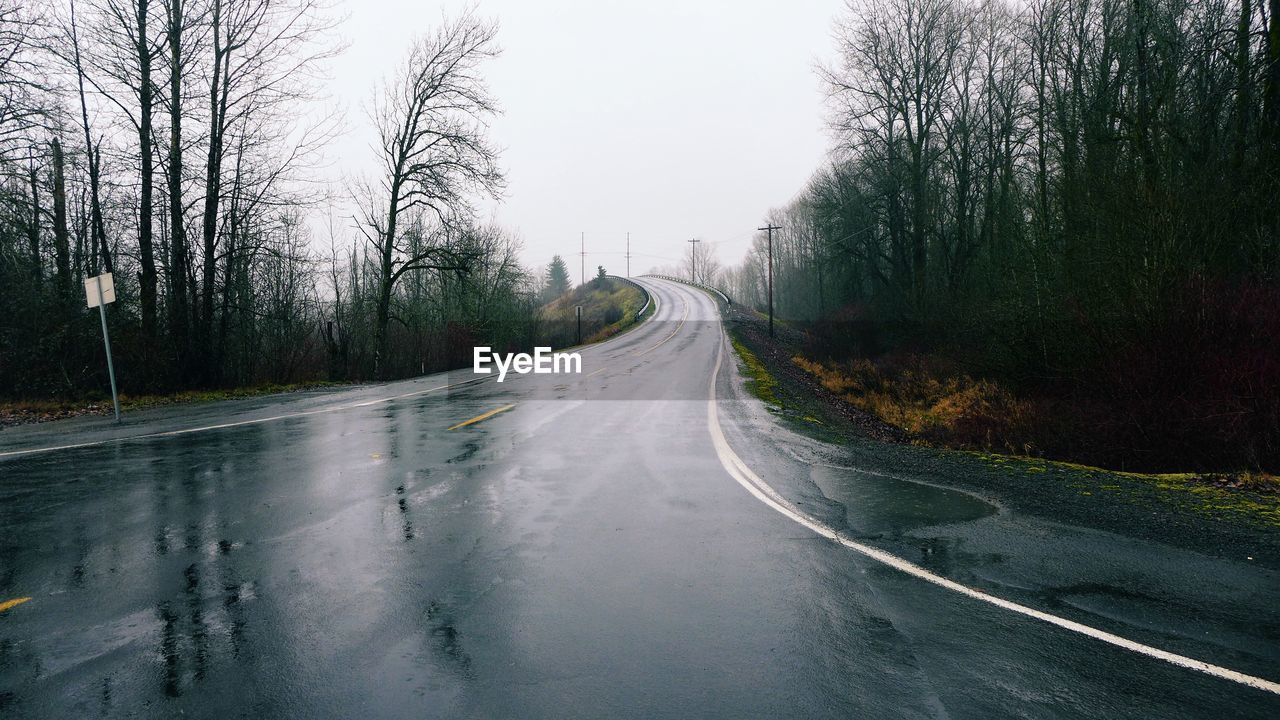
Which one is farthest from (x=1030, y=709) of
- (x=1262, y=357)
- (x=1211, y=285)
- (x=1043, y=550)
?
(x=1211, y=285)

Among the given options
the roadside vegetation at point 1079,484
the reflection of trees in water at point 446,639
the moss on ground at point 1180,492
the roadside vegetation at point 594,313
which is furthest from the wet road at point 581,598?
the roadside vegetation at point 594,313

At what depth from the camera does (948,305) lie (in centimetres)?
2572

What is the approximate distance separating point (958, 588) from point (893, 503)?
2074mm

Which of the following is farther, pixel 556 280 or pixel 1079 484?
pixel 556 280

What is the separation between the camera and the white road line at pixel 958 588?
3105 millimetres

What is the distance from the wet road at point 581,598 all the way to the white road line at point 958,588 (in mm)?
43

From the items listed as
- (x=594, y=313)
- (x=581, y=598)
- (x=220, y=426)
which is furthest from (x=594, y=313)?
(x=581, y=598)

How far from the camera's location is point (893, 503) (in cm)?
617

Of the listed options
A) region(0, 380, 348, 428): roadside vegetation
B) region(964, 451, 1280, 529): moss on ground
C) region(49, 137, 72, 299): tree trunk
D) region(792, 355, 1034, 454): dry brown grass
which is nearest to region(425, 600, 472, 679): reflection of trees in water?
region(964, 451, 1280, 529): moss on ground

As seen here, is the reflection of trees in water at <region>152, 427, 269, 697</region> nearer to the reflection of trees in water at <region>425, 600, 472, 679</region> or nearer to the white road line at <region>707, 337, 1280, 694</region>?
the reflection of trees in water at <region>425, 600, 472, 679</region>

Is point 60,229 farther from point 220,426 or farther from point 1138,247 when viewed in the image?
point 1138,247

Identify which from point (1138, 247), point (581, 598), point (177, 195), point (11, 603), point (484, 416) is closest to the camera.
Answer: point (11, 603)

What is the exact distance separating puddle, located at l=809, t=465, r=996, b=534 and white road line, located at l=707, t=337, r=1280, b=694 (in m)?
0.41

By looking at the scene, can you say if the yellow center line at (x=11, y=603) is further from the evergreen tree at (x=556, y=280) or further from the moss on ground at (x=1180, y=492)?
the evergreen tree at (x=556, y=280)
